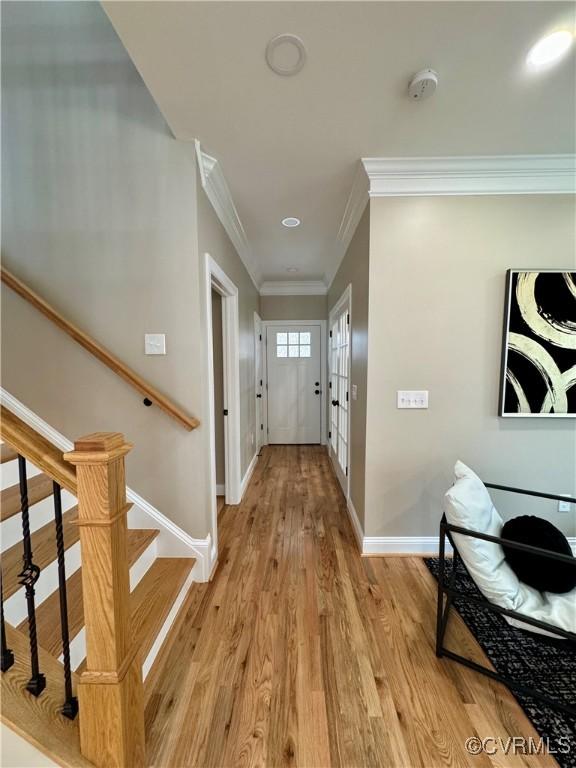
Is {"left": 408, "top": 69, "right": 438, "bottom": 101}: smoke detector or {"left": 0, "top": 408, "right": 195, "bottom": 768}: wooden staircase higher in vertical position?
{"left": 408, "top": 69, "right": 438, "bottom": 101}: smoke detector

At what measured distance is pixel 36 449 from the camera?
31.9 inches

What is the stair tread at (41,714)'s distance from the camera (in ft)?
2.74

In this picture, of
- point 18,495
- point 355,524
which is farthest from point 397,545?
point 18,495

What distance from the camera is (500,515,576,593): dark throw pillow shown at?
4.17ft

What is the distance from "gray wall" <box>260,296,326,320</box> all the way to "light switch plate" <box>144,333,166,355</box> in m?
3.14

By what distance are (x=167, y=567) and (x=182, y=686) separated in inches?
24.4

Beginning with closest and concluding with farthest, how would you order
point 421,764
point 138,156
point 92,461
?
point 92,461
point 421,764
point 138,156

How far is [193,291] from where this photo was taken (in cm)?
180

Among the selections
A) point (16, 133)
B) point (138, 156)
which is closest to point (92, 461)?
point (138, 156)

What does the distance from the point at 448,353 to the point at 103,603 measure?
221cm

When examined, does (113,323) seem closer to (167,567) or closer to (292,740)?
(167,567)

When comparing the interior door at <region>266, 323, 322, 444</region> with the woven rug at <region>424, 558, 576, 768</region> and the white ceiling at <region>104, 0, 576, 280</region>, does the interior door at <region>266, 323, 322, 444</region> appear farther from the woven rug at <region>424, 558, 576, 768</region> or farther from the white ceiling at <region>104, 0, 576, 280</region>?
the woven rug at <region>424, 558, 576, 768</region>

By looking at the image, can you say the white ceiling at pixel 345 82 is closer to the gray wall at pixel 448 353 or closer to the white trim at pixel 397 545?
the gray wall at pixel 448 353

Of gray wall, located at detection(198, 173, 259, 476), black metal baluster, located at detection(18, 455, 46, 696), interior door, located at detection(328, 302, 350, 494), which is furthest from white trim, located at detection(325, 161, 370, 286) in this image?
black metal baluster, located at detection(18, 455, 46, 696)
